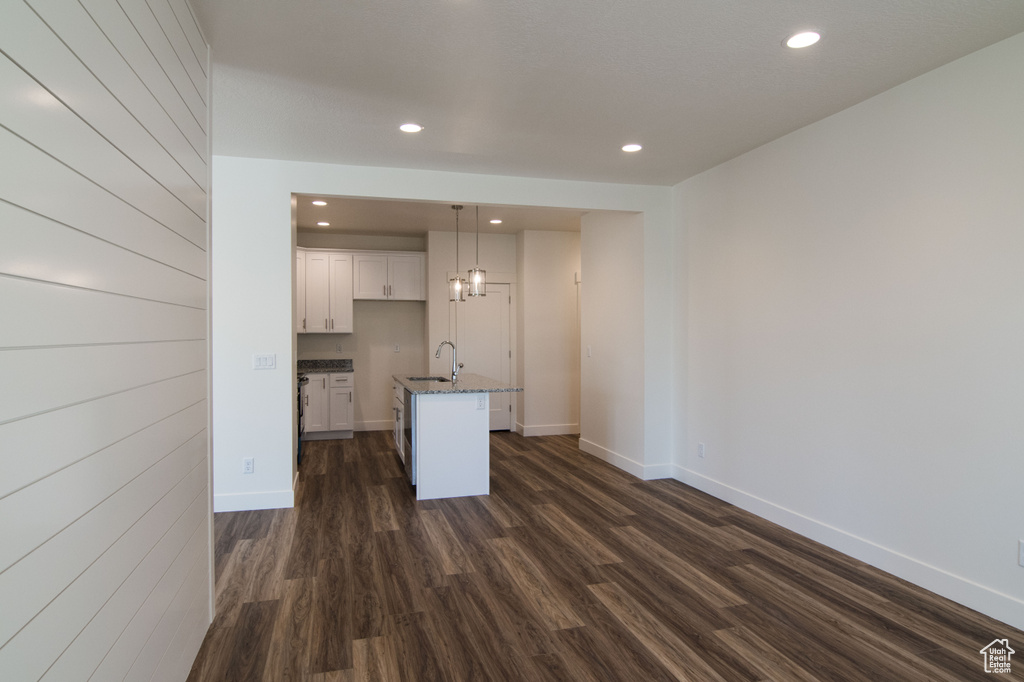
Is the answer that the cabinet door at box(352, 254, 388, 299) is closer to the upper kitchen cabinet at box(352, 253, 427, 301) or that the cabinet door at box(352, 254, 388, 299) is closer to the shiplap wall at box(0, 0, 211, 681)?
the upper kitchen cabinet at box(352, 253, 427, 301)

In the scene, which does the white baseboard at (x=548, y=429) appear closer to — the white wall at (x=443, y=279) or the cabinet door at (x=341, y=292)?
the white wall at (x=443, y=279)

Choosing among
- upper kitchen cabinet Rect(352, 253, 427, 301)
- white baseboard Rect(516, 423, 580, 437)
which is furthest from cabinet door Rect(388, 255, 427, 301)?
white baseboard Rect(516, 423, 580, 437)

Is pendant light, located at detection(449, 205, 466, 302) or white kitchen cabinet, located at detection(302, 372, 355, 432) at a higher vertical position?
pendant light, located at detection(449, 205, 466, 302)

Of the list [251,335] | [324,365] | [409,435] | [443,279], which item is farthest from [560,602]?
[324,365]

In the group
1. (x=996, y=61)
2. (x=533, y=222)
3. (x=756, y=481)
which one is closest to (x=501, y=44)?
(x=996, y=61)

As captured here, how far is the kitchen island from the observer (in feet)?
14.7

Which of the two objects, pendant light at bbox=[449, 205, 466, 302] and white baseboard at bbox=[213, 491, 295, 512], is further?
pendant light at bbox=[449, 205, 466, 302]

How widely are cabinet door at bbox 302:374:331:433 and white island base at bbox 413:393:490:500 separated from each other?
Result: 8.93ft

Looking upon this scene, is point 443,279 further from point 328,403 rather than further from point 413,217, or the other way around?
point 328,403

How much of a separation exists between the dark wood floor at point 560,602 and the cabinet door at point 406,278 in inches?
139

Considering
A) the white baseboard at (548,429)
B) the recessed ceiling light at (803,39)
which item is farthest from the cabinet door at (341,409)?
the recessed ceiling light at (803,39)

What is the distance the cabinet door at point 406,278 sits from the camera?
7297mm

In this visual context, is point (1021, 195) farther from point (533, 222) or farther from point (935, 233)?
point (533, 222)

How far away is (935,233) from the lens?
2830 mm
